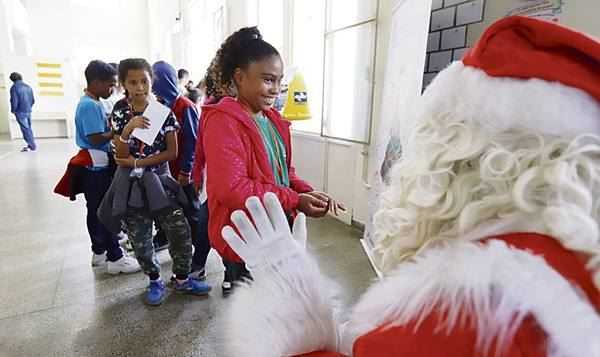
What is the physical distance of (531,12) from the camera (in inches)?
46.4

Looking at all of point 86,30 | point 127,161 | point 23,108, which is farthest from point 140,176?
point 86,30

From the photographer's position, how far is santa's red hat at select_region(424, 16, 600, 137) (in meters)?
0.43

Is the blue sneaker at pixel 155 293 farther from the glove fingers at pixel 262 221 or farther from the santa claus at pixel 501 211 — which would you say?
the santa claus at pixel 501 211

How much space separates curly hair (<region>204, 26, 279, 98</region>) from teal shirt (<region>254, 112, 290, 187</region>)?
0.19 meters

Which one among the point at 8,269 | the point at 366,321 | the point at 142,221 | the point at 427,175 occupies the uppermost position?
the point at 427,175

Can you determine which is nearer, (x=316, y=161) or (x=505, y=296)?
(x=505, y=296)

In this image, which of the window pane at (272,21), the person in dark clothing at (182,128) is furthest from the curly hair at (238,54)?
the window pane at (272,21)

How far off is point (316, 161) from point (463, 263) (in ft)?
11.4

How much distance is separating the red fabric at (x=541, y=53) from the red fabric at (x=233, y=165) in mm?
771

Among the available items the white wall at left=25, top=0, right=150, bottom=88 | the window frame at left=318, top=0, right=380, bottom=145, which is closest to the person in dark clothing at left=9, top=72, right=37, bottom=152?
the white wall at left=25, top=0, right=150, bottom=88

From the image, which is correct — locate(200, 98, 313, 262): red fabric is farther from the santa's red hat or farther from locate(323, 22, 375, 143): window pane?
locate(323, 22, 375, 143): window pane

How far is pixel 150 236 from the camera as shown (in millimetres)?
1980

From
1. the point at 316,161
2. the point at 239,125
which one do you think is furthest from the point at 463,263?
the point at 316,161

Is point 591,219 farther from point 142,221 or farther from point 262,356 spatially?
point 142,221
